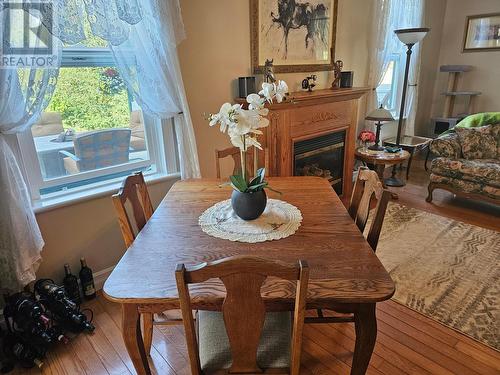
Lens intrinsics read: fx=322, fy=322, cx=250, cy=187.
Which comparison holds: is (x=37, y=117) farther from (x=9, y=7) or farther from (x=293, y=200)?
(x=293, y=200)

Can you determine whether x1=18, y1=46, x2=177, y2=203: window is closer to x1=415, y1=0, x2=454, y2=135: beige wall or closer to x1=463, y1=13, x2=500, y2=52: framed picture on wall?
x1=415, y1=0, x2=454, y2=135: beige wall

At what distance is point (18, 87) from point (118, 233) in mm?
1096

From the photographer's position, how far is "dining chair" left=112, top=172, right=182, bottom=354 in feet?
4.58

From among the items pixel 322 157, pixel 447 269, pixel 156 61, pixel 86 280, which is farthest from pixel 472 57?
pixel 86 280

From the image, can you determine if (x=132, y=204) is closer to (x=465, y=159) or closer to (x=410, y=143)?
(x=465, y=159)

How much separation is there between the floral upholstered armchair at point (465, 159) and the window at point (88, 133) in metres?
2.87

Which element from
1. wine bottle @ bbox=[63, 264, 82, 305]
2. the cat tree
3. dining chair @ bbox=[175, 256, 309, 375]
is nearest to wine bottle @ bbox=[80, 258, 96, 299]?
wine bottle @ bbox=[63, 264, 82, 305]

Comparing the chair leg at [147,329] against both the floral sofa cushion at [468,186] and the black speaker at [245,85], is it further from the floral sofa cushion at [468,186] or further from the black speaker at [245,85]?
the floral sofa cushion at [468,186]

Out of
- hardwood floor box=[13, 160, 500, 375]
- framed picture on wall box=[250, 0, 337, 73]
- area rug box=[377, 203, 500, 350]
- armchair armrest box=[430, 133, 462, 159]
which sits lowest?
hardwood floor box=[13, 160, 500, 375]

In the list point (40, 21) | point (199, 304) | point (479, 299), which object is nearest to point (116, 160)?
point (40, 21)

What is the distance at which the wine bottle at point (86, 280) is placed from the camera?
2.11 m

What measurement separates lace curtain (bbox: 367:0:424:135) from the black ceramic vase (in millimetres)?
3210

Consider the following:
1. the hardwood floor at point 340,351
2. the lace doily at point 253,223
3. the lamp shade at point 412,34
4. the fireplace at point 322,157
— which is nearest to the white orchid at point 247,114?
the lace doily at point 253,223

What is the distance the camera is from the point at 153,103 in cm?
220
